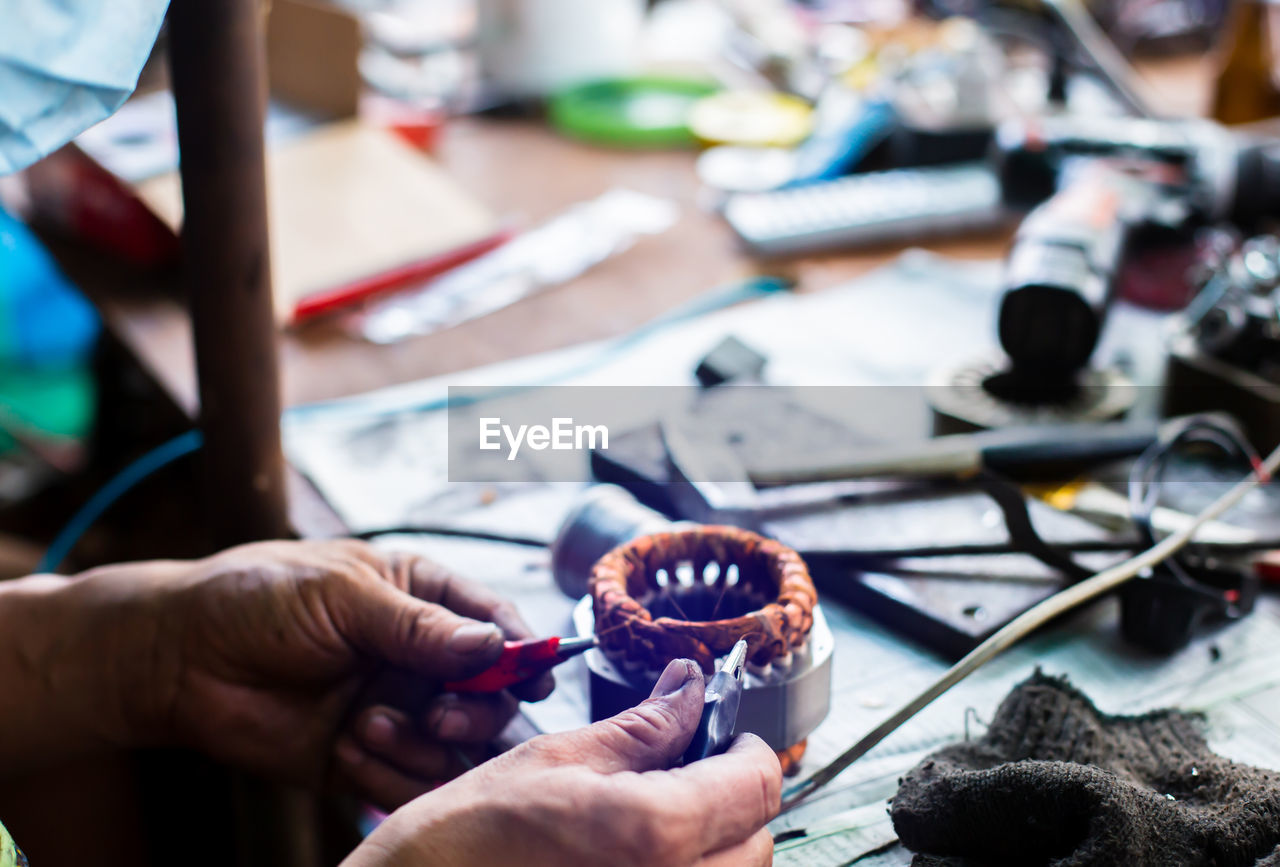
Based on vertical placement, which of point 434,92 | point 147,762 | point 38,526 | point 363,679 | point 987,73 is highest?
point 987,73

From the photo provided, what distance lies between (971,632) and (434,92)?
119 centimetres

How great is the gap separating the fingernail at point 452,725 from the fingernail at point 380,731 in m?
0.04

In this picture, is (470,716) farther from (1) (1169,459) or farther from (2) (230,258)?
(1) (1169,459)

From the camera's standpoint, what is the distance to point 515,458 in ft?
2.64

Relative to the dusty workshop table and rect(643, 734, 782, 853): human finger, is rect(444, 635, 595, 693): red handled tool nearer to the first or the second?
rect(643, 734, 782, 853): human finger

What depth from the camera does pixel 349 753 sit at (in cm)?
57

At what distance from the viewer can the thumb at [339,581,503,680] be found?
511mm

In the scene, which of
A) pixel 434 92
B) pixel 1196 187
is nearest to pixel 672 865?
pixel 1196 187

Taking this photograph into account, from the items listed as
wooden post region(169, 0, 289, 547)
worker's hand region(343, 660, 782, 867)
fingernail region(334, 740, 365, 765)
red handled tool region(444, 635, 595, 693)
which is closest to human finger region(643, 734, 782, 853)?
worker's hand region(343, 660, 782, 867)

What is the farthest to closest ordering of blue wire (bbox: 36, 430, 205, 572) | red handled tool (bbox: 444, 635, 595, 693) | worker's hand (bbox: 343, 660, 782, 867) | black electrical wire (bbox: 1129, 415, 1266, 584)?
blue wire (bbox: 36, 430, 205, 572) → black electrical wire (bbox: 1129, 415, 1266, 584) → red handled tool (bbox: 444, 635, 595, 693) → worker's hand (bbox: 343, 660, 782, 867)

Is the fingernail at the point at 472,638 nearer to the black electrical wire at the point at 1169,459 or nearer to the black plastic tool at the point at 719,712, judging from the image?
the black plastic tool at the point at 719,712

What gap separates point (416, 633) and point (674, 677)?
0.15m

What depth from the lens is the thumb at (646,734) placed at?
1.33 ft

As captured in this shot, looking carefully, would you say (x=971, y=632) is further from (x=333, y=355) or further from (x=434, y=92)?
(x=434, y=92)
